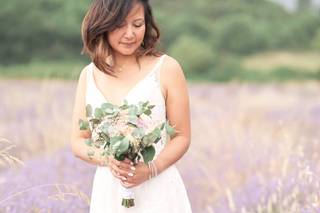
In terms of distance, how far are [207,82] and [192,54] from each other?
719 mm

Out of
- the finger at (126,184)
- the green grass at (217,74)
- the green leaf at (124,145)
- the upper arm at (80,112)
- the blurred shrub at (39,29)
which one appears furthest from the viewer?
the blurred shrub at (39,29)

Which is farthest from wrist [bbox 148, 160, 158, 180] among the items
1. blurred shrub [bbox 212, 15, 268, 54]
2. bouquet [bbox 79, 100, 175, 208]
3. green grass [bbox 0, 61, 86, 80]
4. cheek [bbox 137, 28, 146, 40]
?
blurred shrub [bbox 212, 15, 268, 54]

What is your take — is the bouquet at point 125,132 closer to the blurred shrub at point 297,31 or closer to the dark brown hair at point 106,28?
the dark brown hair at point 106,28

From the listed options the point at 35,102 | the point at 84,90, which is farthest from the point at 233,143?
the point at 35,102

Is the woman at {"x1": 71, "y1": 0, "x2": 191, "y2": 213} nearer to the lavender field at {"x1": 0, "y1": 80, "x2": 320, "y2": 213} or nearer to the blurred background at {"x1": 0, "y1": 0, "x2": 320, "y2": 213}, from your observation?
the lavender field at {"x1": 0, "y1": 80, "x2": 320, "y2": 213}

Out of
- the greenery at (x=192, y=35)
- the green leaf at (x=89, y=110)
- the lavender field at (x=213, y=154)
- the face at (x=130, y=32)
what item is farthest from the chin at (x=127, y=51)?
the greenery at (x=192, y=35)

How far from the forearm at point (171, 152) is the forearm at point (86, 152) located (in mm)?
198

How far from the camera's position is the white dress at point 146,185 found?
2762mm

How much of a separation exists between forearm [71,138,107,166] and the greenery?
13045mm

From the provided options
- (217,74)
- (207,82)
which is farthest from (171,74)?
(217,74)

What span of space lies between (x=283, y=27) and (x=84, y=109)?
1429 cm

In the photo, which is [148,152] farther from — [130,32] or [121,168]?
[130,32]

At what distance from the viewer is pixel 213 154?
711 cm

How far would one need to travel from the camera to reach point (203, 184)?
6453 mm
